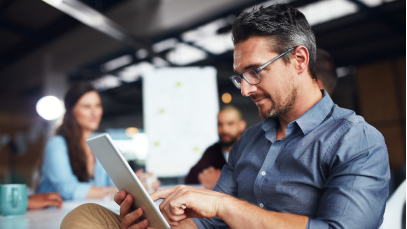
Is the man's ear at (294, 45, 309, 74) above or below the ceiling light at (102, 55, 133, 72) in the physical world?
below

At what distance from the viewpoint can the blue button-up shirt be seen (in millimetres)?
864

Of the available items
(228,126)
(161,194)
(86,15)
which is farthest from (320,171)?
(86,15)

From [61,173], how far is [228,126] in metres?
1.64

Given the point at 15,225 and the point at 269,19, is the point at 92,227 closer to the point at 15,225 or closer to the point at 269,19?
the point at 15,225

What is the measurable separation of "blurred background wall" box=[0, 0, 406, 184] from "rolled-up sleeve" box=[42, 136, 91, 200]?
5.75 feet

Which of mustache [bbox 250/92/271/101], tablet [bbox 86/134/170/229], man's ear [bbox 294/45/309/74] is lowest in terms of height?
tablet [bbox 86/134/170/229]

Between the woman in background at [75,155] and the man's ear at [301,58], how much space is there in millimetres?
1499

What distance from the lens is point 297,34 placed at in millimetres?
1172

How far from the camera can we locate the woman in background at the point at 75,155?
217cm

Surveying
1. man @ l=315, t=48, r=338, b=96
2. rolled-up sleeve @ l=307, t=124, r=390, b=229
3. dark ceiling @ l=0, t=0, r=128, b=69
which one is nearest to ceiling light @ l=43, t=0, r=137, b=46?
dark ceiling @ l=0, t=0, r=128, b=69

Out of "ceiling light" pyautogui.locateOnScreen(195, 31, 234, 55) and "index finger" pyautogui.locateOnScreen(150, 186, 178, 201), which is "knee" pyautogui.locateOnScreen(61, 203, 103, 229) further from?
"ceiling light" pyautogui.locateOnScreen(195, 31, 234, 55)

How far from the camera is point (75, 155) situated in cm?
243

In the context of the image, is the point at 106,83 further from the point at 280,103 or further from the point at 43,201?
the point at 280,103

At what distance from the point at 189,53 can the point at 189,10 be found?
2341 millimetres
